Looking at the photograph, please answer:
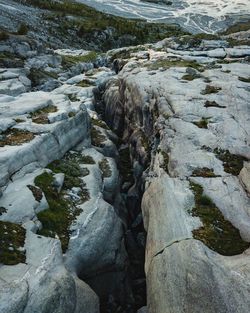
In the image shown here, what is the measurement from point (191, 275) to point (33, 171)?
14.7 meters

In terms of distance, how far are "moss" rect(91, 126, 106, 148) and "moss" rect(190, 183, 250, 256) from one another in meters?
18.7

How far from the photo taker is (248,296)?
15.4 meters

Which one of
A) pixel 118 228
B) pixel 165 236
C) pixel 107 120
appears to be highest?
pixel 165 236

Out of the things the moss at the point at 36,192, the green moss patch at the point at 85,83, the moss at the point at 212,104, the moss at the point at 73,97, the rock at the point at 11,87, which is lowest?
the green moss patch at the point at 85,83

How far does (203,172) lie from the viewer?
25453 millimetres

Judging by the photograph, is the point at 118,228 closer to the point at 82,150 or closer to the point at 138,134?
the point at 82,150

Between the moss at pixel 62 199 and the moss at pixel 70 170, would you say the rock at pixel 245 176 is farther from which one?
the moss at pixel 70 170

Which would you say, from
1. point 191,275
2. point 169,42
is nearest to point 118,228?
point 191,275

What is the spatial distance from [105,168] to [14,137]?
8607 mm

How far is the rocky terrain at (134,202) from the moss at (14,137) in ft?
0.26

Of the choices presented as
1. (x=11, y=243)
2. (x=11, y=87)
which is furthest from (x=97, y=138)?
(x=11, y=243)

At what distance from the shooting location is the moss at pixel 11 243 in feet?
60.3

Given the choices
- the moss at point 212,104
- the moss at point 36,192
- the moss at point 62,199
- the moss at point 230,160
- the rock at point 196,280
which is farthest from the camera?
the moss at point 212,104

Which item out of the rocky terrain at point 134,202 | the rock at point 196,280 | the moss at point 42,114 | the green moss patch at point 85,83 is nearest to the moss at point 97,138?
the rocky terrain at point 134,202
